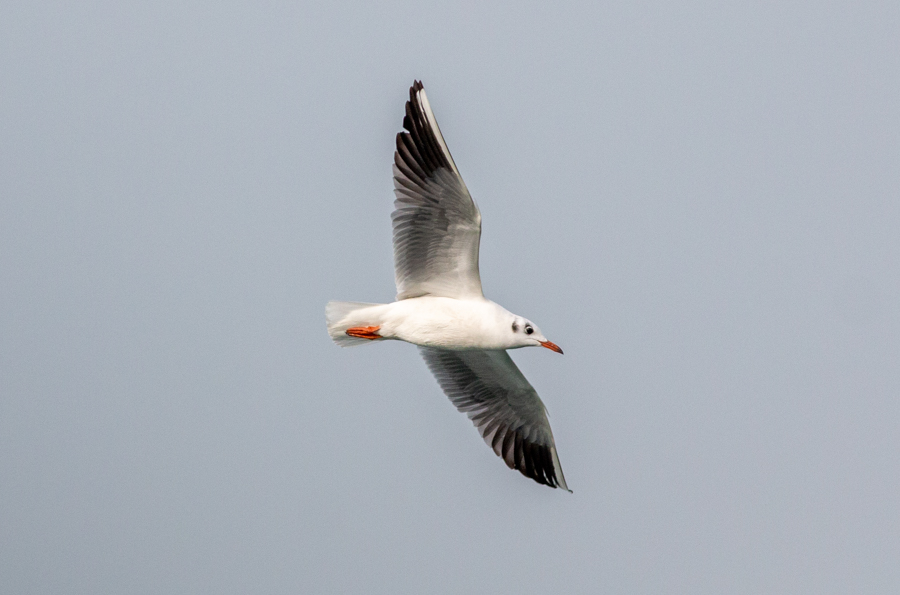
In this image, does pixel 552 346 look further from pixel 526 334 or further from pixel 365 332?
pixel 365 332

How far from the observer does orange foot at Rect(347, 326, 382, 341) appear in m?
11.3

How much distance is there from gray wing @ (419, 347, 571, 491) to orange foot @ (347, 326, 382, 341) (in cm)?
134

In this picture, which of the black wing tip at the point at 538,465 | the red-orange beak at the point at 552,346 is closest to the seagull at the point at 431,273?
the red-orange beak at the point at 552,346

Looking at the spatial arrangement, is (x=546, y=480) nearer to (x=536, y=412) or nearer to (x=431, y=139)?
(x=536, y=412)

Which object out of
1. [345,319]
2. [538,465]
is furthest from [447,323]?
[538,465]

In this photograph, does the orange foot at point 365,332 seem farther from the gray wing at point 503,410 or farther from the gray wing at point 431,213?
the gray wing at point 503,410

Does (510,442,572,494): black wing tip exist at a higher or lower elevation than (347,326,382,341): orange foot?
lower

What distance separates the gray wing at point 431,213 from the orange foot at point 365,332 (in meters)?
0.59

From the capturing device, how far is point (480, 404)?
1277 cm

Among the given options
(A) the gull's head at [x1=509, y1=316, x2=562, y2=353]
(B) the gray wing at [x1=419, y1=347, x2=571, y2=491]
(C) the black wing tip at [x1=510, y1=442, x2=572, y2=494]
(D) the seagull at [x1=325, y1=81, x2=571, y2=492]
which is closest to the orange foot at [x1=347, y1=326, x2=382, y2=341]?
(D) the seagull at [x1=325, y1=81, x2=571, y2=492]

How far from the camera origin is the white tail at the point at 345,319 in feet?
37.1

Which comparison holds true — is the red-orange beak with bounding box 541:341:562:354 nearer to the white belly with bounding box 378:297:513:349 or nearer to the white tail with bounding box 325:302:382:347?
the white belly with bounding box 378:297:513:349

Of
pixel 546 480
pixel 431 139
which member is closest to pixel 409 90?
pixel 431 139

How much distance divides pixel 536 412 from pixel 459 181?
10.1ft
